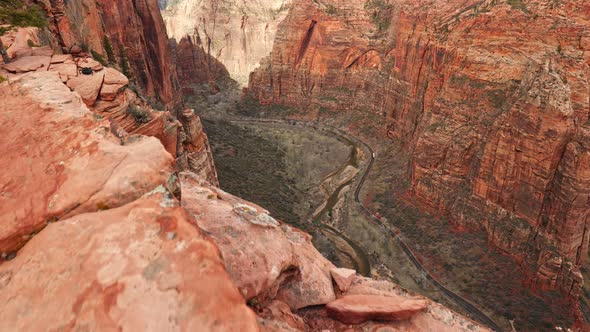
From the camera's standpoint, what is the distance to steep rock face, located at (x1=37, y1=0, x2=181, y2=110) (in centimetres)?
2241

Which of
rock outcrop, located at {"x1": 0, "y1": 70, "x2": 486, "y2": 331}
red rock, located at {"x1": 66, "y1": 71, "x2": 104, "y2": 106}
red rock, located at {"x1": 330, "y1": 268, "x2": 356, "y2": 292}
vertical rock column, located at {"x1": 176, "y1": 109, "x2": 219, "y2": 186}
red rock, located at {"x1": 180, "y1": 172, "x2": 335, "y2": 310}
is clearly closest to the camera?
rock outcrop, located at {"x1": 0, "y1": 70, "x2": 486, "y2": 331}

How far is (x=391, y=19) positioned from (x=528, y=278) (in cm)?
5130

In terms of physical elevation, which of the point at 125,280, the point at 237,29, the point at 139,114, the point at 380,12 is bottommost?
the point at 125,280

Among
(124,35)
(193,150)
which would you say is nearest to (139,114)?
(193,150)

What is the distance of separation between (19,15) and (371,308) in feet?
76.1

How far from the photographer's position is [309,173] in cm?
5875

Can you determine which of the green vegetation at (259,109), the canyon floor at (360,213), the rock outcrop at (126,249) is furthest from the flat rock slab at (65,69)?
the green vegetation at (259,109)

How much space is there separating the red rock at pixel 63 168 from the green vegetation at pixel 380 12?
6705cm

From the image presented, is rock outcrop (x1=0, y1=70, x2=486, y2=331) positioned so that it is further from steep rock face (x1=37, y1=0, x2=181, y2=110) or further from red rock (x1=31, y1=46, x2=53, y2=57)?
steep rock face (x1=37, y1=0, x2=181, y2=110)

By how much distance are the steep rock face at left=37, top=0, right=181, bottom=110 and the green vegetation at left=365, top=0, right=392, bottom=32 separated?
40.2 m

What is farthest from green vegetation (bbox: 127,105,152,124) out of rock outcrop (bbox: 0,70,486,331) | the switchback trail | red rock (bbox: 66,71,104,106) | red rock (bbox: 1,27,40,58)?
the switchback trail

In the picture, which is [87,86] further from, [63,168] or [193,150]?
[193,150]

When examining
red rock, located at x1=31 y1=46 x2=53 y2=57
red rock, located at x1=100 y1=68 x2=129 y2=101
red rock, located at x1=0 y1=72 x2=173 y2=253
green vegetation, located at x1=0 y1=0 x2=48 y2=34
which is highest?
green vegetation, located at x1=0 y1=0 x2=48 y2=34

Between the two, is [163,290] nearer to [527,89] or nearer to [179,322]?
[179,322]
